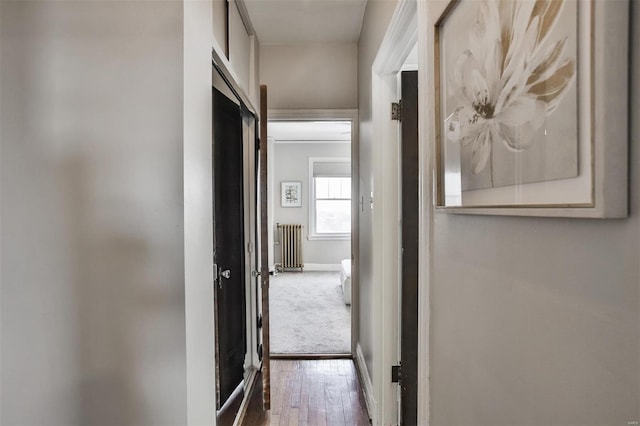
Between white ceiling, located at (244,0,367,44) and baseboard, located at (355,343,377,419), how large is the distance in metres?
2.68

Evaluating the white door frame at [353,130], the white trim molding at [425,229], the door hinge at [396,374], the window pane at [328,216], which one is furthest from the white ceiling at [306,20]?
the window pane at [328,216]

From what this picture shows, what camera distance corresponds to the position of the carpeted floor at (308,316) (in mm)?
3305

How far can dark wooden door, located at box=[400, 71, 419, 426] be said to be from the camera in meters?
1.90

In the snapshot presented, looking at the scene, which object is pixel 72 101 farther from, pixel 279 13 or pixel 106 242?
pixel 279 13

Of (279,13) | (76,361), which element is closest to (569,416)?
(76,361)

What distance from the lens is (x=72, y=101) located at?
0.97 metres

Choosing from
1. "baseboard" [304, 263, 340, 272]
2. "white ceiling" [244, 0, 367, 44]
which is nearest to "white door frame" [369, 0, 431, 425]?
"white ceiling" [244, 0, 367, 44]

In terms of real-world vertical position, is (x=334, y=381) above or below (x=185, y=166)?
below

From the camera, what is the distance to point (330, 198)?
23.5ft

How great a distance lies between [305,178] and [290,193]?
47cm

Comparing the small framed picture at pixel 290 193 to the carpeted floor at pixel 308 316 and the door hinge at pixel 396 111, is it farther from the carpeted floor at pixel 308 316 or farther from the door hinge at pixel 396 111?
the door hinge at pixel 396 111

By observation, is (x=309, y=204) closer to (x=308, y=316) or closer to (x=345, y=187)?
(x=345, y=187)

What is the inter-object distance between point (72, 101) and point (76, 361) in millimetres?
785

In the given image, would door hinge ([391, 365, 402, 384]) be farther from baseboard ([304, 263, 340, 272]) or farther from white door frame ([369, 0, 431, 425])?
baseboard ([304, 263, 340, 272])
